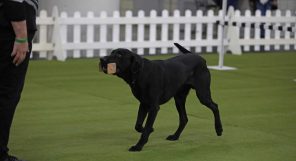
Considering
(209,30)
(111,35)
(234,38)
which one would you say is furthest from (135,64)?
(234,38)

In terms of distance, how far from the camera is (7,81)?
556cm

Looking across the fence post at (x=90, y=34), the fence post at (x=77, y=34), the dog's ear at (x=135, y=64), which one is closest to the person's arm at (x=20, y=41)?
the dog's ear at (x=135, y=64)

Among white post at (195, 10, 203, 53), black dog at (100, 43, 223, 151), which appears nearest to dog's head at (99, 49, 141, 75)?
black dog at (100, 43, 223, 151)

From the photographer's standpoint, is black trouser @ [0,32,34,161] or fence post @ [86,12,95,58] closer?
black trouser @ [0,32,34,161]

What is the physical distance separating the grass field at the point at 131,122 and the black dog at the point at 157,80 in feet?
0.94

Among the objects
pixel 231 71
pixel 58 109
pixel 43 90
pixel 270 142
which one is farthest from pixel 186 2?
pixel 270 142

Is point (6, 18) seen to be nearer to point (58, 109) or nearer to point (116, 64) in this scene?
point (116, 64)

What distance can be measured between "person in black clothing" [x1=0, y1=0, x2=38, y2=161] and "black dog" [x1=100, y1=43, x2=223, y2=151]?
2.57 ft

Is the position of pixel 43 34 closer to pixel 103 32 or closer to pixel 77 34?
pixel 77 34

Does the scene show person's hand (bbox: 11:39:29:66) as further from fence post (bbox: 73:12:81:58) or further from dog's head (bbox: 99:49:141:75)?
fence post (bbox: 73:12:81:58)

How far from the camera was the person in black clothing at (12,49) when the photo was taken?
533cm

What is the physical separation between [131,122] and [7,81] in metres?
2.64

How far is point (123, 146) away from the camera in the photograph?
21.9 feet

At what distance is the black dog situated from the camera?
6199mm
